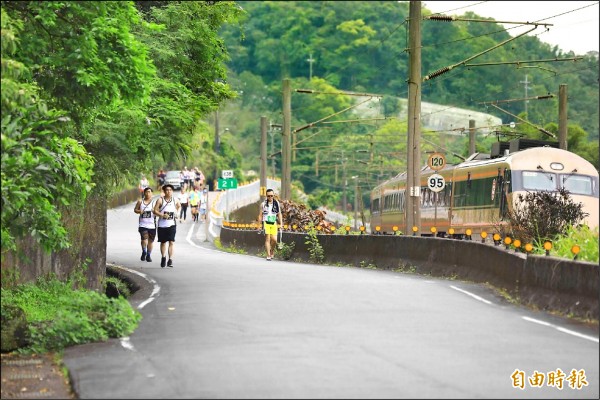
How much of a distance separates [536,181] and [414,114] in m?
6.84

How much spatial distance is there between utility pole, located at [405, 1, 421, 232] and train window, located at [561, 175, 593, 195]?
23.8ft

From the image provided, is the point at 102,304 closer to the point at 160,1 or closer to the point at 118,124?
the point at 118,124

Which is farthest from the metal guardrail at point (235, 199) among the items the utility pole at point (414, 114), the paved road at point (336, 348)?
the paved road at point (336, 348)

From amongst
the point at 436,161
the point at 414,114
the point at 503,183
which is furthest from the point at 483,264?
the point at 503,183

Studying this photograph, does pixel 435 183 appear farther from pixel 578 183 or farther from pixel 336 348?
pixel 336 348

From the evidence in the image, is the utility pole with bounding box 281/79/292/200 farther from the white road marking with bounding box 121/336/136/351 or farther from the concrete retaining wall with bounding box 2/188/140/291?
the white road marking with bounding box 121/336/136/351

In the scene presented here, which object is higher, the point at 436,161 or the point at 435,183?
the point at 436,161

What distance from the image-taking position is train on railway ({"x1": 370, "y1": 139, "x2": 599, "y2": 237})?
123ft

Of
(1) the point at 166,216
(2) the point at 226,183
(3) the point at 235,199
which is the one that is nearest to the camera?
(1) the point at 166,216

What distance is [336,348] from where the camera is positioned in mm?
13039

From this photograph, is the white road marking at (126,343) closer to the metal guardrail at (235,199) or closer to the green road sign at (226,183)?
the green road sign at (226,183)

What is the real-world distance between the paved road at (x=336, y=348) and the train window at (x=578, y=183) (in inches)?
739

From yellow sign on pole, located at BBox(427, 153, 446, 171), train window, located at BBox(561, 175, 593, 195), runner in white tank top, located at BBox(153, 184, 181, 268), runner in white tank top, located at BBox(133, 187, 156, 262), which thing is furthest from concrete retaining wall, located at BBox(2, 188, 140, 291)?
train window, located at BBox(561, 175, 593, 195)

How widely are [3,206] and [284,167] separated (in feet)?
123
